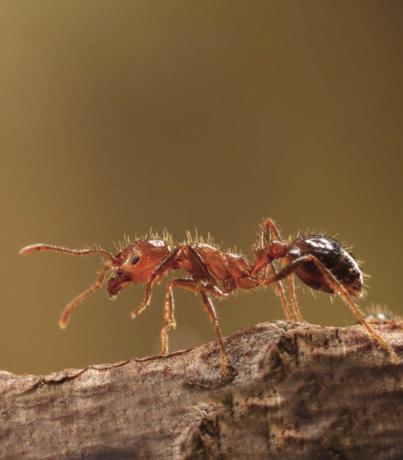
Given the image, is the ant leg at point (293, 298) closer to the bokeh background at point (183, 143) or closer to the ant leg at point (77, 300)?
the ant leg at point (77, 300)

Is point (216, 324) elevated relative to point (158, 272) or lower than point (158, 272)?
lower

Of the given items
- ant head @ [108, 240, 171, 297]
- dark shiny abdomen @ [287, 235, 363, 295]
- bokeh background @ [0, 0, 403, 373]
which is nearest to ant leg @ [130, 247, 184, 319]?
ant head @ [108, 240, 171, 297]

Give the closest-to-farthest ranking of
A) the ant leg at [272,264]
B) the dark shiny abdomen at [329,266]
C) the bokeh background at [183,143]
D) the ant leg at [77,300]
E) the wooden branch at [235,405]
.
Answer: the wooden branch at [235,405]
the ant leg at [77,300]
the dark shiny abdomen at [329,266]
the ant leg at [272,264]
the bokeh background at [183,143]

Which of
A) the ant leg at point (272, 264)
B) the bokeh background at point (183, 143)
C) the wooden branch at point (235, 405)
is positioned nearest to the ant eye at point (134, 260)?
the ant leg at point (272, 264)

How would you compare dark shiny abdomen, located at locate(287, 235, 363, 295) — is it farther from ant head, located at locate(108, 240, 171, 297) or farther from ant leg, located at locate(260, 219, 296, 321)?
ant head, located at locate(108, 240, 171, 297)

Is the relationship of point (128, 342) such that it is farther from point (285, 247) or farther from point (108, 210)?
point (285, 247)

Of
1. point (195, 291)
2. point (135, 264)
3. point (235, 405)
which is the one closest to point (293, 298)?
point (195, 291)

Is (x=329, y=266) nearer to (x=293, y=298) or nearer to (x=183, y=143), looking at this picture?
(x=293, y=298)
